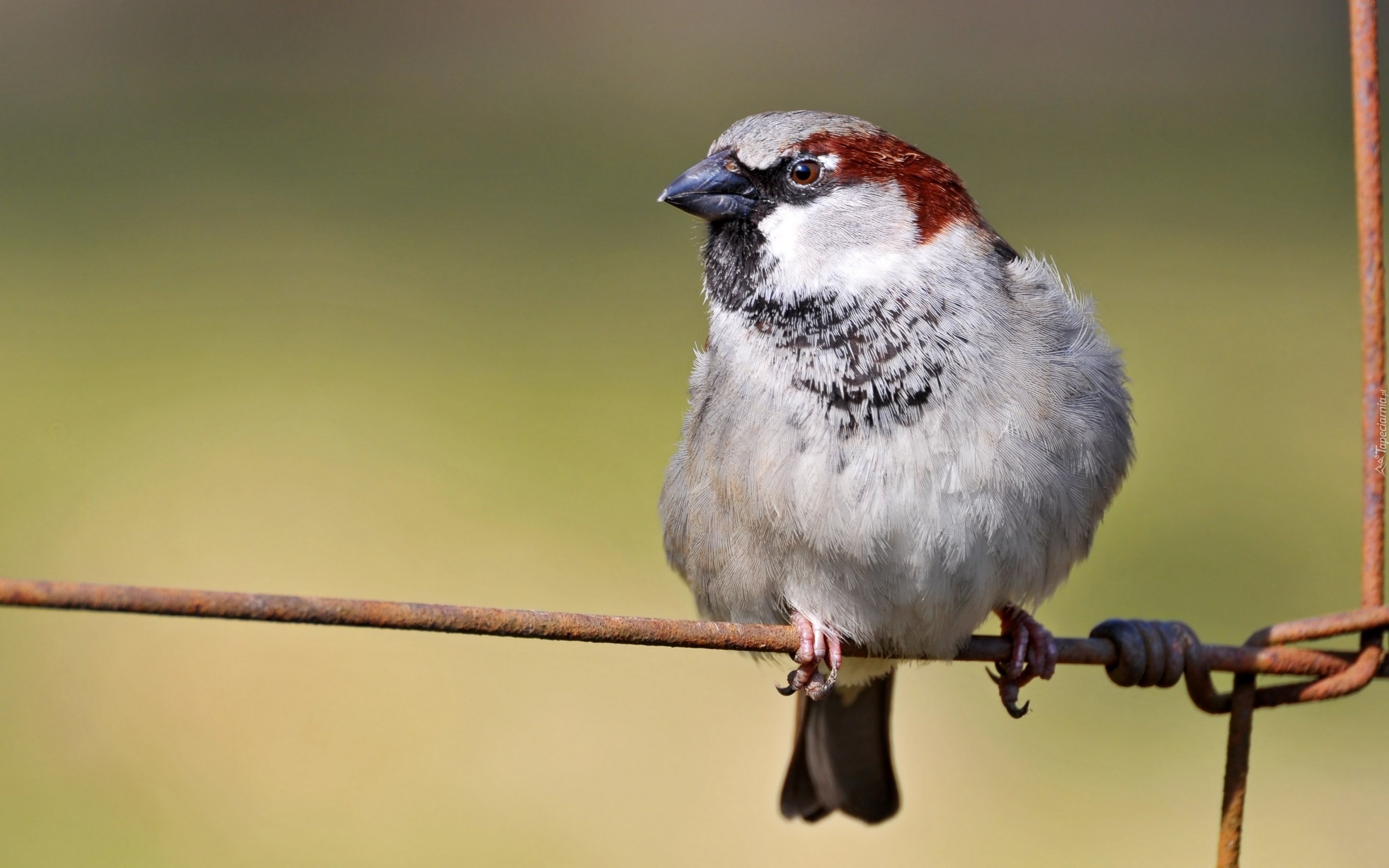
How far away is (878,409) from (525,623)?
1.97 ft

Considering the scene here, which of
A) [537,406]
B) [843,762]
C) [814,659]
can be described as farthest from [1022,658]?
[537,406]

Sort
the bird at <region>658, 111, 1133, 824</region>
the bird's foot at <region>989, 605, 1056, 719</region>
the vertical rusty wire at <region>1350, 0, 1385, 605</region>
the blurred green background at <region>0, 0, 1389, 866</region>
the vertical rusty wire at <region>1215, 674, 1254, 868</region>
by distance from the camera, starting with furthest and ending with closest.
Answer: the blurred green background at <region>0, 0, 1389, 866</region>
the bird's foot at <region>989, 605, 1056, 719</region>
the bird at <region>658, 111, 1133, 824</region>
the vertical rusty wire at <region>1215, 674, 1254, 868</region>
the vertical rusty wire at <region>1350, 0, 1385, 605</region>

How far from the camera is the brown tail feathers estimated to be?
2.02m

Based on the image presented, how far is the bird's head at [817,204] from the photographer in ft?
5.30

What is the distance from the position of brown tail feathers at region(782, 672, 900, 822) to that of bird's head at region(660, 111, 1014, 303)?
70 centimetres

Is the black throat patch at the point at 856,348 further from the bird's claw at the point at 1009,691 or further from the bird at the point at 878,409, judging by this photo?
the bird's claw at the point at 1009,691

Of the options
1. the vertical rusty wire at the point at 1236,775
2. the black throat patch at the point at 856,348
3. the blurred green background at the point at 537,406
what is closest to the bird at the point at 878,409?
the black throat patch at the point at 856,348

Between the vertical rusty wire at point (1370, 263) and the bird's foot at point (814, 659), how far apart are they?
1.96 ft

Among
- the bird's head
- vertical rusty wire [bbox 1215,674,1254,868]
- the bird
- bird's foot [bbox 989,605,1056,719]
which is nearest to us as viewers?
vertical rusty wire [bbox 1215,674,1254,868]

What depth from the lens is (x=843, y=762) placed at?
6.63 ft

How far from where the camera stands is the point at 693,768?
291 centimetres

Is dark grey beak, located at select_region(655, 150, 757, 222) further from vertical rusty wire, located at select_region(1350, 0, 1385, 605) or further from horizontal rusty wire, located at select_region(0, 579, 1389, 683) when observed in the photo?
vertical rusty wire, located at select_region(1350, 0, 1385, 605)

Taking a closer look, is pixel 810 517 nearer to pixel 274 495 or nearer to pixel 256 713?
pixel 256 713

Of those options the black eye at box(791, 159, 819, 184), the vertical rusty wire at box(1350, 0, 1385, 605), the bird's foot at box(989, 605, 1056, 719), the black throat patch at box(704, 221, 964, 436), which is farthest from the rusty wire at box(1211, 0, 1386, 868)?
the black eye at box(791, 159, 819, 184)
